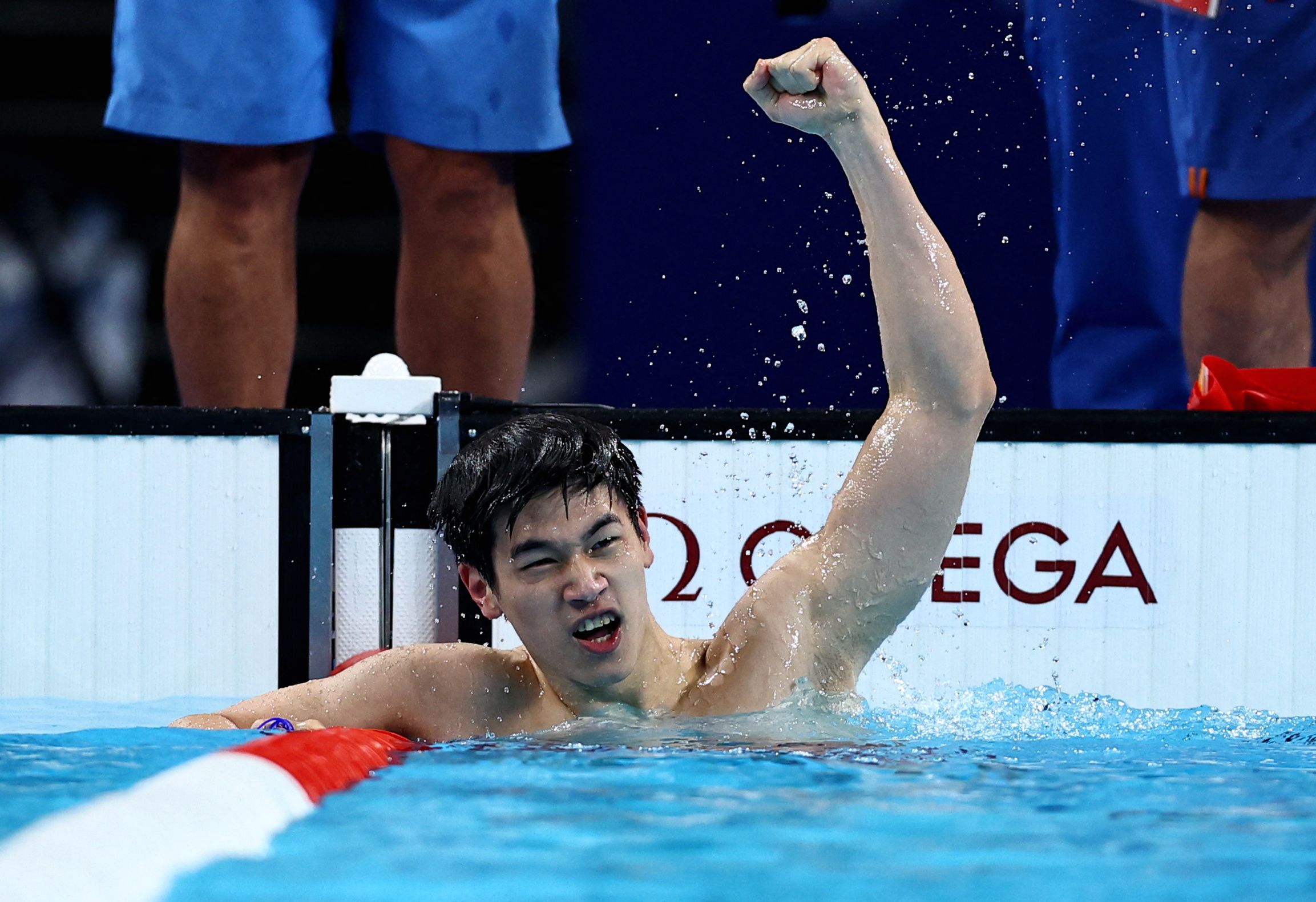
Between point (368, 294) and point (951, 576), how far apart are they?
2127 millimetres

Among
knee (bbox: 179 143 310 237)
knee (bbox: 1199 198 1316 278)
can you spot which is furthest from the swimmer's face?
knee (bbox: 1199 198 1316 278)

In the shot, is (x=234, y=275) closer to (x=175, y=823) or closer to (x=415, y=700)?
(x=415, y=700)

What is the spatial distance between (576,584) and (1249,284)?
305 centimetres

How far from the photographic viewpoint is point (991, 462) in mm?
3201

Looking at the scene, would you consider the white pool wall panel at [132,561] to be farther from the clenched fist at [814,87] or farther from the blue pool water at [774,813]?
the clenched fist at [814,87]

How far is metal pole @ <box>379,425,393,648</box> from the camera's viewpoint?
10.7ft

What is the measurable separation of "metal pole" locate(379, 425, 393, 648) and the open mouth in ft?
4.24

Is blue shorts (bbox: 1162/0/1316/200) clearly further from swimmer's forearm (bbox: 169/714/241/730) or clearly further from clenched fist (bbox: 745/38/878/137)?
swimmer's forearm (bbox: 169/714/241/730)

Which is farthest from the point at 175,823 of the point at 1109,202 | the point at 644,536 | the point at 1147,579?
the point at 1109,202

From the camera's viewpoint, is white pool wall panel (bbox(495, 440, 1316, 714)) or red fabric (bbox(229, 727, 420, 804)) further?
white pool wall panel (bbox(495, 440, 1316, 714))

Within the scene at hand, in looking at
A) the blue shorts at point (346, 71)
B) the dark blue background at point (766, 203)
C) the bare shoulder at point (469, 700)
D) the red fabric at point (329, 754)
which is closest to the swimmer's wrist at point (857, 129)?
the bare shoulder at point (469, 700)

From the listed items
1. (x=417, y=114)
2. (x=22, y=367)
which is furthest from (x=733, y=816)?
(x=22, y=367)

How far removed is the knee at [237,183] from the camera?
424 cm

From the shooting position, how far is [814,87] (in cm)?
198
